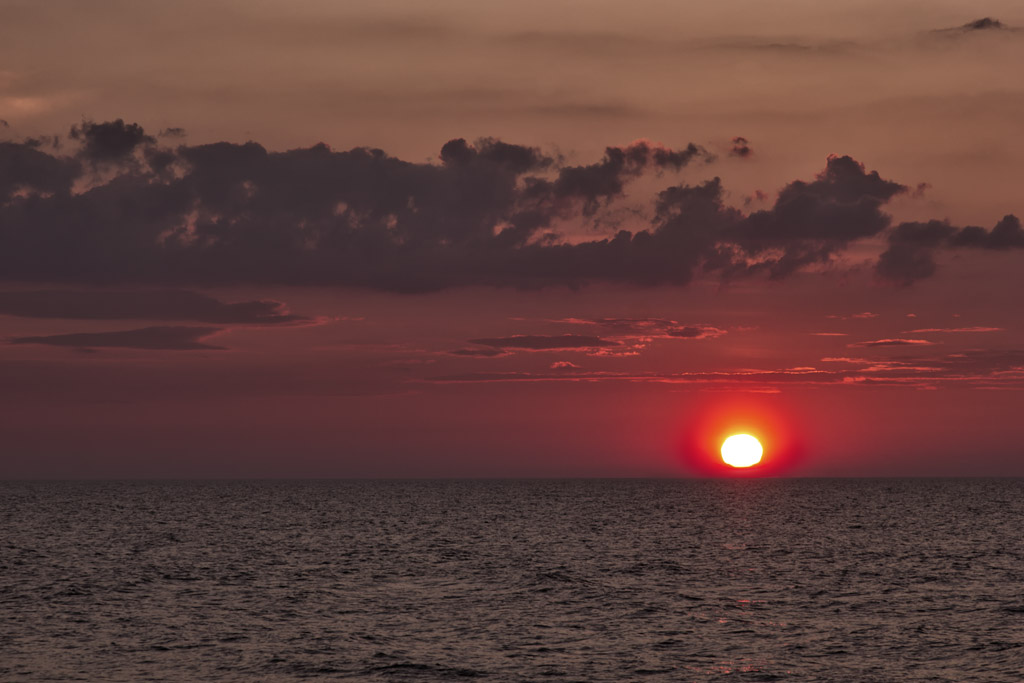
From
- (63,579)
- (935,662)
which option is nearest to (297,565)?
(63,579)

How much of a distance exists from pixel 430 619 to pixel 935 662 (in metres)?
25.0

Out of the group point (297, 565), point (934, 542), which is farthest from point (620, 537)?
point (297, 565)

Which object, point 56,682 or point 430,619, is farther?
point 430,619

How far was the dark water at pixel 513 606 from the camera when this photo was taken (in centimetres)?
4503

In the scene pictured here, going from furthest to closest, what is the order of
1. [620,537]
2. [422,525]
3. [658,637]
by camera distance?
[422,525] < [620,537] < [658,637]

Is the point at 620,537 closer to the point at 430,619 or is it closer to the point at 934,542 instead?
the point at 934,542

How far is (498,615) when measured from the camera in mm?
57906

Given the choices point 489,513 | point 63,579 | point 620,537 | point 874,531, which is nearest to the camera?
point 63,579

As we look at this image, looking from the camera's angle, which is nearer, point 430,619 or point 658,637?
point 658,637

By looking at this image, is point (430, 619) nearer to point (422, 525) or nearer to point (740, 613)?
point (740, 613)

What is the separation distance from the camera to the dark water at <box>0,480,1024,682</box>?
148 ft

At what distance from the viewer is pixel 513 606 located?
201ft

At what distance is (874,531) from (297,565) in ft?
232

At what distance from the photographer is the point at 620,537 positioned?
113m
